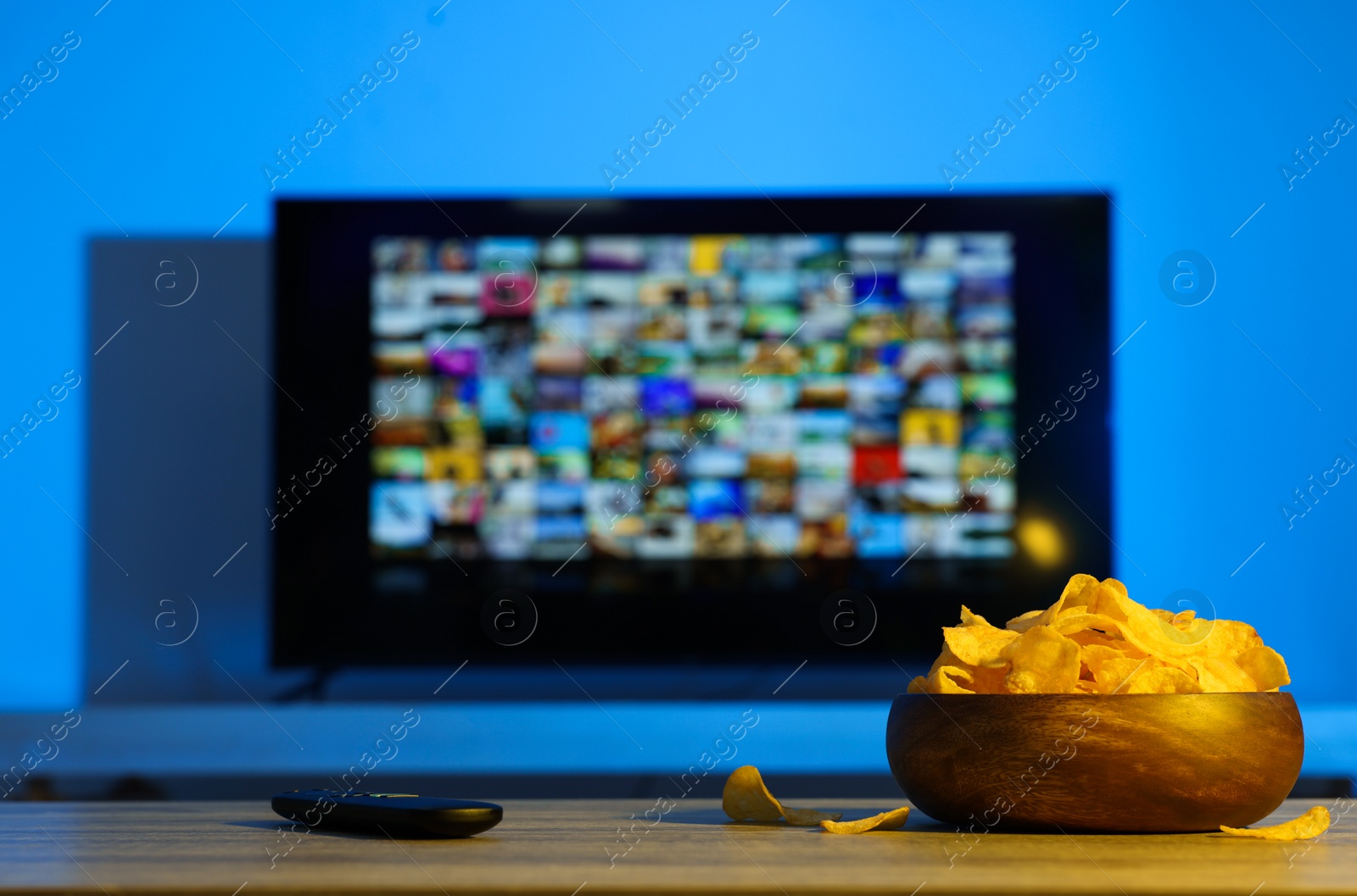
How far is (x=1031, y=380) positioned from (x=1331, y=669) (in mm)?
856

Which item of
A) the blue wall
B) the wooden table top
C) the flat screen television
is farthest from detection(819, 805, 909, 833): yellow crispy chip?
the blue wall

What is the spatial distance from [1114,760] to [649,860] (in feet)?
0.87

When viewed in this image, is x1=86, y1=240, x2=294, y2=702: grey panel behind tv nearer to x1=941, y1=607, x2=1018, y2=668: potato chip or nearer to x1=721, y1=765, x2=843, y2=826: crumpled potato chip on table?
x1=721, y1=765, x2=843, y2=826: crumpled potato chip on table

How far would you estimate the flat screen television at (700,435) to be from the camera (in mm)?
2207

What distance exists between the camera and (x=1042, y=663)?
76 centimetres

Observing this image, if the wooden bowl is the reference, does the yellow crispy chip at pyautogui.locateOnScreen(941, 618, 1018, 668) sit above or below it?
above

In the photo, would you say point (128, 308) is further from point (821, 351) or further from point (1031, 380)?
point (1031, 380)

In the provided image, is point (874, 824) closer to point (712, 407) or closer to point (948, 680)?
point (948, 680)

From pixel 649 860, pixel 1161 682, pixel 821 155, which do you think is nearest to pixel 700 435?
pixel 821 155

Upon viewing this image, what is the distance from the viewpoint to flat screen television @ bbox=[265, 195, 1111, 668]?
2207 mm

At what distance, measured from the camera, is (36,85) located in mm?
2551

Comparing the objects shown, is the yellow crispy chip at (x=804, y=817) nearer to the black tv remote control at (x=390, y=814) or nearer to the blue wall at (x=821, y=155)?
the black tv remote control at (x=390, y=814)

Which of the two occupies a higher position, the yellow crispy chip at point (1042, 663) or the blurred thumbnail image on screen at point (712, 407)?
the blurred thumbnail image on screen at point (712, 407)

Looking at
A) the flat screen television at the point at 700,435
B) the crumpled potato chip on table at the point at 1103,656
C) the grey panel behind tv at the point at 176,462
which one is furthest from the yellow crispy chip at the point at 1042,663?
the grey panel behind tv at the point at 176,462
